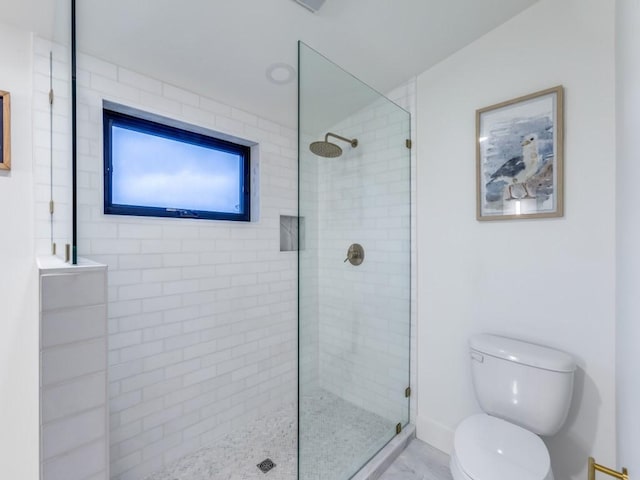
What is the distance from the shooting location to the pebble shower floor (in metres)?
1.49

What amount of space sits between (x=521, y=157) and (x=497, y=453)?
138cm

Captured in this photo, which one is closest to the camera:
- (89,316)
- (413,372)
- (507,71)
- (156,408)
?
(89,316)

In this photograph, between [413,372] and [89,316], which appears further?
[413,372]

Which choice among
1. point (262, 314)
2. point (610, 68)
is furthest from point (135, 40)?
point (610, 68)

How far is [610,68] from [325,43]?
1.34 metres

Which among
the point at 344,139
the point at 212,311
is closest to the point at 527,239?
the point at 344,139

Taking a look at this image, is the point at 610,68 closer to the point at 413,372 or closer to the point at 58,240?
the point at 413,372

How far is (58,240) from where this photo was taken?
137 centimetres

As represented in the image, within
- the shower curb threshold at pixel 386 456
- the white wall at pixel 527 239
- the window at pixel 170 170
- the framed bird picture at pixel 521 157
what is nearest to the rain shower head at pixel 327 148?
the white wall at pixel 527 239

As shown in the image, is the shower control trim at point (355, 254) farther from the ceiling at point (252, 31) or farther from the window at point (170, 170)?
the ceiling at point (252, 31)

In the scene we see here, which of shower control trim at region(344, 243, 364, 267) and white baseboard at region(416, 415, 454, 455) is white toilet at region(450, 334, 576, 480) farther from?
shower control trim at region(344, 243, 364, 267)

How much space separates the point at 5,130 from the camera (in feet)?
4.52

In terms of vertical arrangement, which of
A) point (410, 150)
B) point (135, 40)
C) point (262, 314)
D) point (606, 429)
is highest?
point (135, 40)

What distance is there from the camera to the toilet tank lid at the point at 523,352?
1.31m
